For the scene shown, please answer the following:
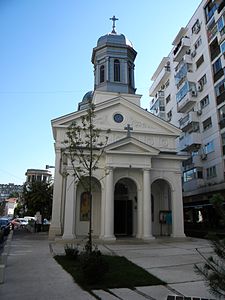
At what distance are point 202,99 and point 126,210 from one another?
17.9m

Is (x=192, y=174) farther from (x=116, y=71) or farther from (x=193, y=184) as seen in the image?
(x=116, y=71)

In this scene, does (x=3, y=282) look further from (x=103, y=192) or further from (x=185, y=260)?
(x=103, y=192)

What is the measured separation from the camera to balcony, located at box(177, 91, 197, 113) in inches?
1404

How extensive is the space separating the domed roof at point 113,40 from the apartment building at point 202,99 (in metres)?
9.44

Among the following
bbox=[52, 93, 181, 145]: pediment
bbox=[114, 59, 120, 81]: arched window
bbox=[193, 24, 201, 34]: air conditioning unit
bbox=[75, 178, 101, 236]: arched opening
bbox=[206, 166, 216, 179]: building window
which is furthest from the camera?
bbox=[193, 24, 201, 34]: air conditioning unit

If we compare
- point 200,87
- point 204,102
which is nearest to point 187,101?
point 200,87

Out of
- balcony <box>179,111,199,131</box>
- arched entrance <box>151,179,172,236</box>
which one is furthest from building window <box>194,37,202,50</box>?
arched entrance <box>151,179,172,236</box>

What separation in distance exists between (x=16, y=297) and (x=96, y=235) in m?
15.8

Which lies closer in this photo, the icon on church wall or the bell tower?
the icon on church wall

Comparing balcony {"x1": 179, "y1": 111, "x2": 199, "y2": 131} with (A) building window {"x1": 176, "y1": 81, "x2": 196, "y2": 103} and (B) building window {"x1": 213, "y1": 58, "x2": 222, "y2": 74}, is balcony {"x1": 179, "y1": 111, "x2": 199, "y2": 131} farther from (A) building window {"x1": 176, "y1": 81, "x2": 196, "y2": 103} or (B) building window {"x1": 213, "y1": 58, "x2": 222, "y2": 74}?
(B) building window {"x1": 213, "y1": 58, "x2": 222, "y2": 74}

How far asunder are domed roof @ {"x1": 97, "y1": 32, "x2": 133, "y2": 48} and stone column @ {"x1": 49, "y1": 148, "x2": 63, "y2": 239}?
13834 millimetres

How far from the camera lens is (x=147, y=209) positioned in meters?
20.6

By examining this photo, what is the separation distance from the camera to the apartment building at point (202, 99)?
1199 inches

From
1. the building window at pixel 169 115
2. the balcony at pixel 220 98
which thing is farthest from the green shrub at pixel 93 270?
the building window at pixel 169 115
